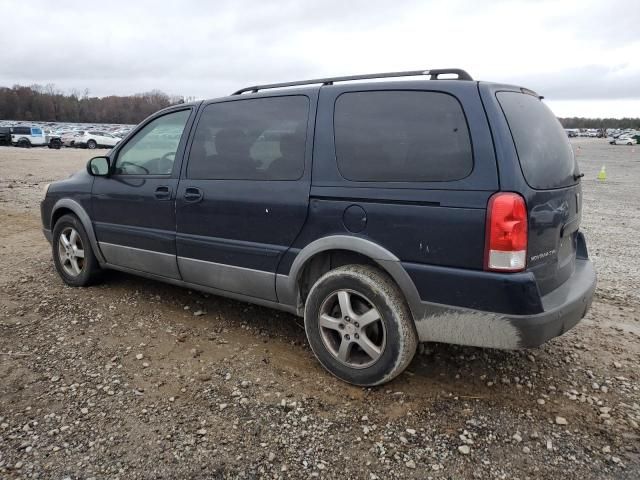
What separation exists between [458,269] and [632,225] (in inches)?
306

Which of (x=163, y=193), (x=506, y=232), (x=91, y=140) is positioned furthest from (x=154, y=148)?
(x=91, y=140)

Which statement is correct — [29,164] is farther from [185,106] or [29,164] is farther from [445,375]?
[445,375]

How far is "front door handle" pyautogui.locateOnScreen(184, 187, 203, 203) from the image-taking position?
12.2 ft

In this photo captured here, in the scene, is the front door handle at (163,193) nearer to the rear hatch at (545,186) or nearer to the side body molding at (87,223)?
the side body molding at (87,223)

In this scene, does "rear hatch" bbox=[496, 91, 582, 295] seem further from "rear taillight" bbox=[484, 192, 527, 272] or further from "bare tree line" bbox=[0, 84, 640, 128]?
"bare tree line" bbox=[0, 84, 640, 128]

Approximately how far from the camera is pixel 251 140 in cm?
358

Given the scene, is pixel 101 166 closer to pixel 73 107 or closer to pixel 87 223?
pixel 87 223

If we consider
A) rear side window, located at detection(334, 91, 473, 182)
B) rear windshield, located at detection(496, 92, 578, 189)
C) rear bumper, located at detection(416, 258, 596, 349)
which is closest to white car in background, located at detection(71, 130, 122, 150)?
rear side window, located at detection(334, 91, 473, 182)

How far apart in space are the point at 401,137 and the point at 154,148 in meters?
2.33

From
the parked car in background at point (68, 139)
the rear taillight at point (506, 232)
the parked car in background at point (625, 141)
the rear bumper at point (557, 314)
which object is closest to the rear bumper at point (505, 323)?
the rear bumper at point (557, 314)

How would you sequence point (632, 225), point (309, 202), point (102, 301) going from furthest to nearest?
1. point (632, 225)
2. point (102, 301)
3. point (309, 202)

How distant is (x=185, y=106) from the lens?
161 inches

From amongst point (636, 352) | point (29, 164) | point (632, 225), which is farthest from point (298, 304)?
point (29, 164)

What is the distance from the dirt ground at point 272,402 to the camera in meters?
2.47
